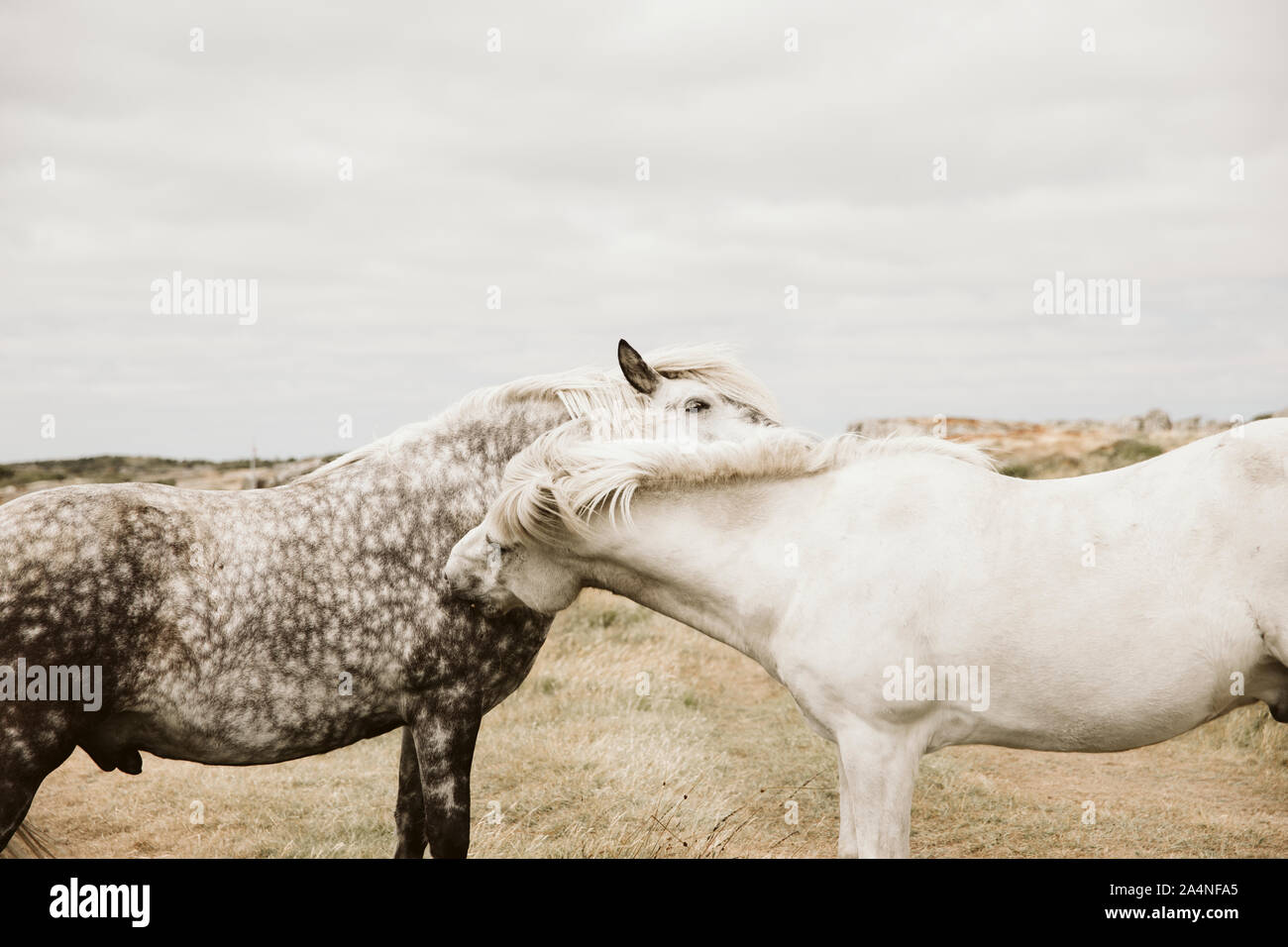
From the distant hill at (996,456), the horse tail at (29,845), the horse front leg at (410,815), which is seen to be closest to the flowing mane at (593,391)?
the horse front leg at (410,815)

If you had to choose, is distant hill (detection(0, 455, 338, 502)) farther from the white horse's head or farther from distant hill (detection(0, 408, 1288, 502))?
the white horse's head

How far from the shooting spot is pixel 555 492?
4.23 metres

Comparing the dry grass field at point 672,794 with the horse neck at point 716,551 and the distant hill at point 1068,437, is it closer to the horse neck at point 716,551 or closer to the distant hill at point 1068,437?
the horse neck at point 716,551

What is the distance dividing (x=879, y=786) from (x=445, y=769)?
1969mm

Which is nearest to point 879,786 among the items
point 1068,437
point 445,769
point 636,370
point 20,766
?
point 445,769

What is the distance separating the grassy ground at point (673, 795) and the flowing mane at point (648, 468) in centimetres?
235

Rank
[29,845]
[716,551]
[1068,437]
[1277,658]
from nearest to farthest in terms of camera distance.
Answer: [1277,658], [716,551], [29,845], [1068,437]

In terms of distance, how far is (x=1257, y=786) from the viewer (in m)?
7.77

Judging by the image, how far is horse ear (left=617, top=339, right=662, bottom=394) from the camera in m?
4.68

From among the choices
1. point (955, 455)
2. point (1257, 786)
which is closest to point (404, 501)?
point (955, 455)

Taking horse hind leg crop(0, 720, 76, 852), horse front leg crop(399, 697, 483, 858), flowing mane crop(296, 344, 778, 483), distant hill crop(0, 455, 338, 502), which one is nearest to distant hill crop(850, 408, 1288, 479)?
flowing mane crop(296, 344, 778, 483)

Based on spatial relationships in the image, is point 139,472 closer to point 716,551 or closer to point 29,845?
point 29,845

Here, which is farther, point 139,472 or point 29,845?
point 139,472

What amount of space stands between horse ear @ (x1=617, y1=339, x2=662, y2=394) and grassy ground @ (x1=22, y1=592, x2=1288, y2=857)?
2.56 metres
